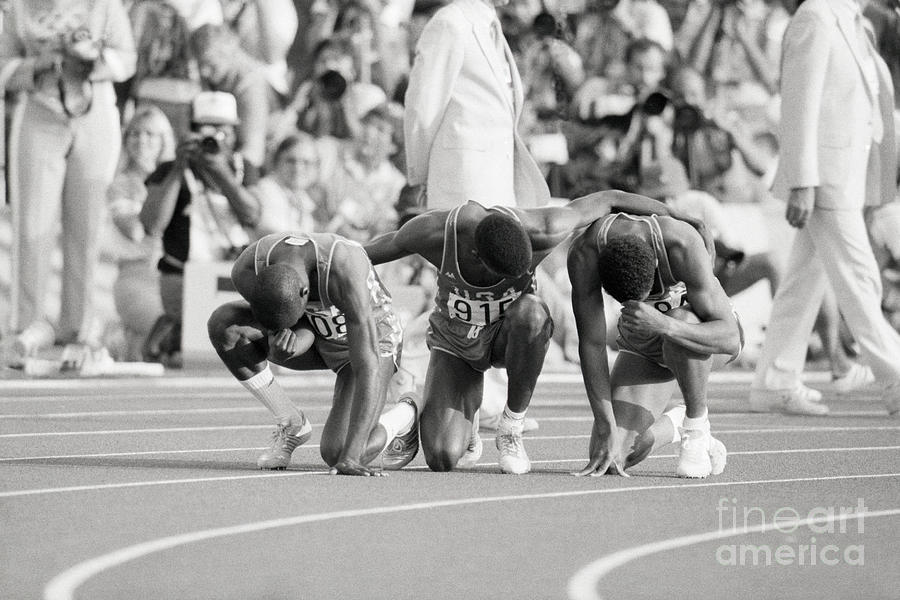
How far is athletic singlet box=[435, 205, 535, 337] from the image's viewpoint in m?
6.71

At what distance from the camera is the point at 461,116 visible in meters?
8.49

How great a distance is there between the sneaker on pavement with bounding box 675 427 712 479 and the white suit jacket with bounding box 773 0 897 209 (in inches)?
127

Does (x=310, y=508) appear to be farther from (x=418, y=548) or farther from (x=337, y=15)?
(x=337, y=15)

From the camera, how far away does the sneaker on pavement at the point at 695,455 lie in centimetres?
645

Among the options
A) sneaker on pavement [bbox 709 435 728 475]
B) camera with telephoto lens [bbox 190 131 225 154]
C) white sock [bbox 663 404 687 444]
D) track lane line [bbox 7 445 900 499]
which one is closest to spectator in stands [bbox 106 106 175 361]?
camera with telephoto lens [bbox 190 131 225 154]

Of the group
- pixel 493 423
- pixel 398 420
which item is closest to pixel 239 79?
pixel 493 423

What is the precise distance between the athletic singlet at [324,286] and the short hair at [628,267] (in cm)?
90

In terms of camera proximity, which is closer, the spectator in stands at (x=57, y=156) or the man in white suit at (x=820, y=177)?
the man in white suit at (x=820, y=177)

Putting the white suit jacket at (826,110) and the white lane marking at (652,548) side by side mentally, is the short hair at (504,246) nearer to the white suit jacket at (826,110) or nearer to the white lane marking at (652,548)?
the white lane marking at (652,548)

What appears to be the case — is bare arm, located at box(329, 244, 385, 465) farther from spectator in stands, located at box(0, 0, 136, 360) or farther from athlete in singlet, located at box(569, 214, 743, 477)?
spectator in stands, located at box(0, 0, 136, 360)

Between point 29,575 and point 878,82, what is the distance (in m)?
6.99

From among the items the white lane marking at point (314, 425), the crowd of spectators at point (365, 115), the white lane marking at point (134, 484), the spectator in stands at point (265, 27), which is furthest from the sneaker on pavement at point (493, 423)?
the spectator in stands at point (265, 27)

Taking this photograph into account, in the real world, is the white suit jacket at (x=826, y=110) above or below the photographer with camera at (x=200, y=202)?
above

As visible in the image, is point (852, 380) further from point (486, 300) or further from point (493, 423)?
point (486, 300)
